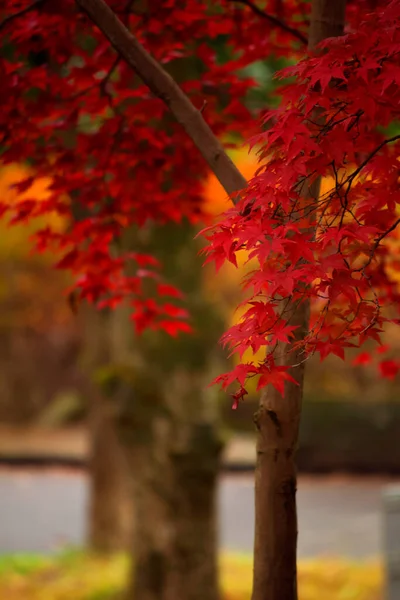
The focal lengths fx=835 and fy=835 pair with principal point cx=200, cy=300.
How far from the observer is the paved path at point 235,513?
9.41 metres

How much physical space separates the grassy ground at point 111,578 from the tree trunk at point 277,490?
13.0 ft

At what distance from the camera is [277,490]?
9.45 feet

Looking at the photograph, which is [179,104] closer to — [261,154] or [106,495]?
[261,154]

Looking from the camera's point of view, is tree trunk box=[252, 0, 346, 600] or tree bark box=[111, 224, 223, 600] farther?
tree bark box=[111, 224, 223, 600]

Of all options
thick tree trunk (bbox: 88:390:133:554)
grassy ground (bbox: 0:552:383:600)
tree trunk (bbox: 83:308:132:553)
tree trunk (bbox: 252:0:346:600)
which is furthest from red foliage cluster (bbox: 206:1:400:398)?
thick tree trunk (bbox: 88:390:133:554)

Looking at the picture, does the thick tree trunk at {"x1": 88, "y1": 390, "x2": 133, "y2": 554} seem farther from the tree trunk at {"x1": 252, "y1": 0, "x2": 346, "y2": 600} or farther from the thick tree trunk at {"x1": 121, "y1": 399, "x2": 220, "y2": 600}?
the tree trunk at {"x1": 252, "y1": 0, "x2": 346, "y2": 600}

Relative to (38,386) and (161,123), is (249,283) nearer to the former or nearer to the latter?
(161,123)

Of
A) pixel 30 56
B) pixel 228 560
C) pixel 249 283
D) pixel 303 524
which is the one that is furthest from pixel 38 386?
pixel 249 283

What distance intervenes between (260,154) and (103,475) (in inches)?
261

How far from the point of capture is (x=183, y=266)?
240 inches

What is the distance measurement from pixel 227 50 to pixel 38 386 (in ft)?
54.0

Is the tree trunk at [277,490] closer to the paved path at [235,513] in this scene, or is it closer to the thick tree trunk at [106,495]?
the paved path at [235,513]

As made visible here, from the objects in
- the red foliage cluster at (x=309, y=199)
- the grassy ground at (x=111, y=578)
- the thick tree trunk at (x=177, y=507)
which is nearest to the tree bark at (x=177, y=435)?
the thick tree trunk at (x=177, y=507)

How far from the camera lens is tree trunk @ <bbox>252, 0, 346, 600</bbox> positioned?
288 cm
